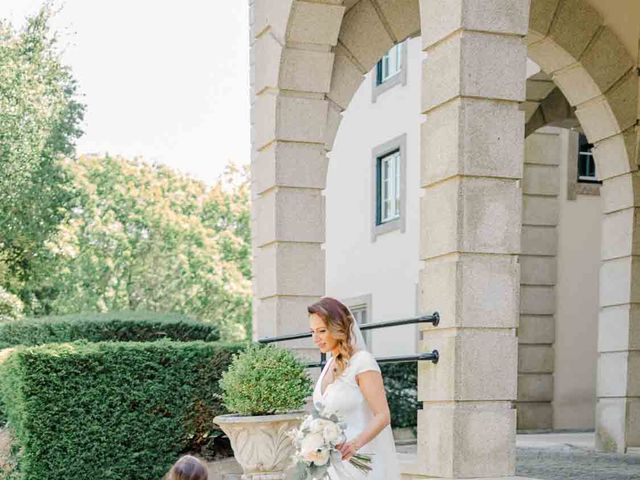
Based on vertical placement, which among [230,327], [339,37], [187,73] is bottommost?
[230,327]

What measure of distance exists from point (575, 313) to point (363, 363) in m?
Result: 11.8

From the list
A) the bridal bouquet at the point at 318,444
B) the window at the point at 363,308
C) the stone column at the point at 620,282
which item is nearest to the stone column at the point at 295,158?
the stone column at the point at 620,282

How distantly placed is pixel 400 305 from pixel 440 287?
12.0 meters

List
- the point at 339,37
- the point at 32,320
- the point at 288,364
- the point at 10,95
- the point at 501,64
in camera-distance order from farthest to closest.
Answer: the point at 10,95
the point at 32,320
the point at 339,37
the point at 288,364
the point at 501,64

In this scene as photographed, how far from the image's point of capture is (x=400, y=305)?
19.1 metres

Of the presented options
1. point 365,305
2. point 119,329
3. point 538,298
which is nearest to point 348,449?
point 119,329

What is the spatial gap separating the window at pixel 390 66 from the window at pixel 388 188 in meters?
1.48

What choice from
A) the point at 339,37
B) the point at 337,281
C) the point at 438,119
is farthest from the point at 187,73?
the point at 438,119

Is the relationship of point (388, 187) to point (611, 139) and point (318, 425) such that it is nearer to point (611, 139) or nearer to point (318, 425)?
point (611, 139)

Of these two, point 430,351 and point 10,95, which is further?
point 10,95

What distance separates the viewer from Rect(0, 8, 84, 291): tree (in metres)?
27.8

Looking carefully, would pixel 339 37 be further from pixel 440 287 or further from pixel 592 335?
pixel 592 335

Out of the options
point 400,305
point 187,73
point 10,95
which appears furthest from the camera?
point 187,73

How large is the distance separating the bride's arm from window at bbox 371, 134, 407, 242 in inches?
512
